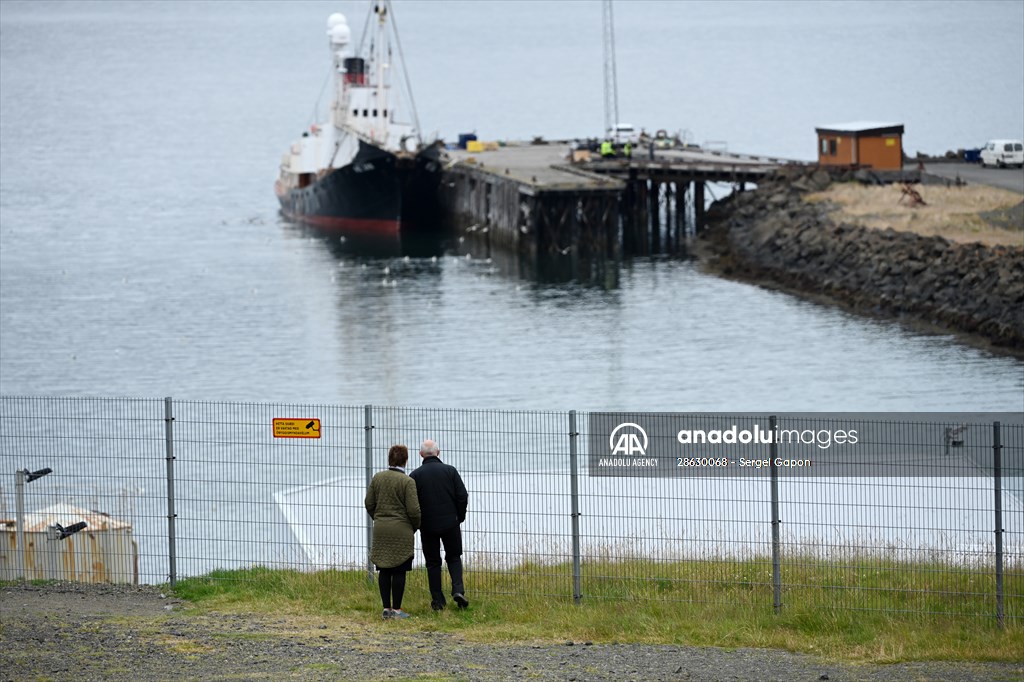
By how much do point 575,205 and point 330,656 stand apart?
54355mm

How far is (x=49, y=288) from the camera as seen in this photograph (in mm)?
62656

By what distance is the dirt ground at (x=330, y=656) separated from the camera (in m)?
12.0

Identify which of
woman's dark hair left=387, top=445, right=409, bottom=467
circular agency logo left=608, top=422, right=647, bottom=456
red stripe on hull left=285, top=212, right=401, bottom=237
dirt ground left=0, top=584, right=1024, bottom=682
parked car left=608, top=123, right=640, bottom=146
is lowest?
dirt ground left=0, top=584, right=1024, bottom=682

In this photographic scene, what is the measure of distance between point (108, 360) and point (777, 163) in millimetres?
37323

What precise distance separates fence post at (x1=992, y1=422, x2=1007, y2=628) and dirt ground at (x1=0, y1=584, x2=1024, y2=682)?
0.98 m

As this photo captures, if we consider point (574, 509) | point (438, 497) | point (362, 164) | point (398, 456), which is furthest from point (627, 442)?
point (362, 164)

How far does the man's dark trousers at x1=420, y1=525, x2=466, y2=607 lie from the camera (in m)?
13.4

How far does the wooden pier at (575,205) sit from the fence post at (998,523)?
4791cm

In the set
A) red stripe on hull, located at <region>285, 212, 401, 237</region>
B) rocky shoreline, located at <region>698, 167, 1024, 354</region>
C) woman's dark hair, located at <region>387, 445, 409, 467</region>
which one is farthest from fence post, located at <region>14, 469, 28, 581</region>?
red stripe on hull, located at <region>285, 212, 401, 237</region>

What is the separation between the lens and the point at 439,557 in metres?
13.6

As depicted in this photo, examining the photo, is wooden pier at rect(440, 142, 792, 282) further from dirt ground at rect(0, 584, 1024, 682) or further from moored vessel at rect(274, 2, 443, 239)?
dirt ground at rect(0, 584, 1024, 682)

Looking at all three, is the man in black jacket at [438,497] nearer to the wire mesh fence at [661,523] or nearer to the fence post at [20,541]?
the wire mesh fence at [661,523]

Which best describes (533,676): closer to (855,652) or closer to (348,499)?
(855,652)

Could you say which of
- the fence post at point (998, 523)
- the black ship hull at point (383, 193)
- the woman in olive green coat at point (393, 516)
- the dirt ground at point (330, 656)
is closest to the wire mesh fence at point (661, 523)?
the fence post at point (998, 523)
